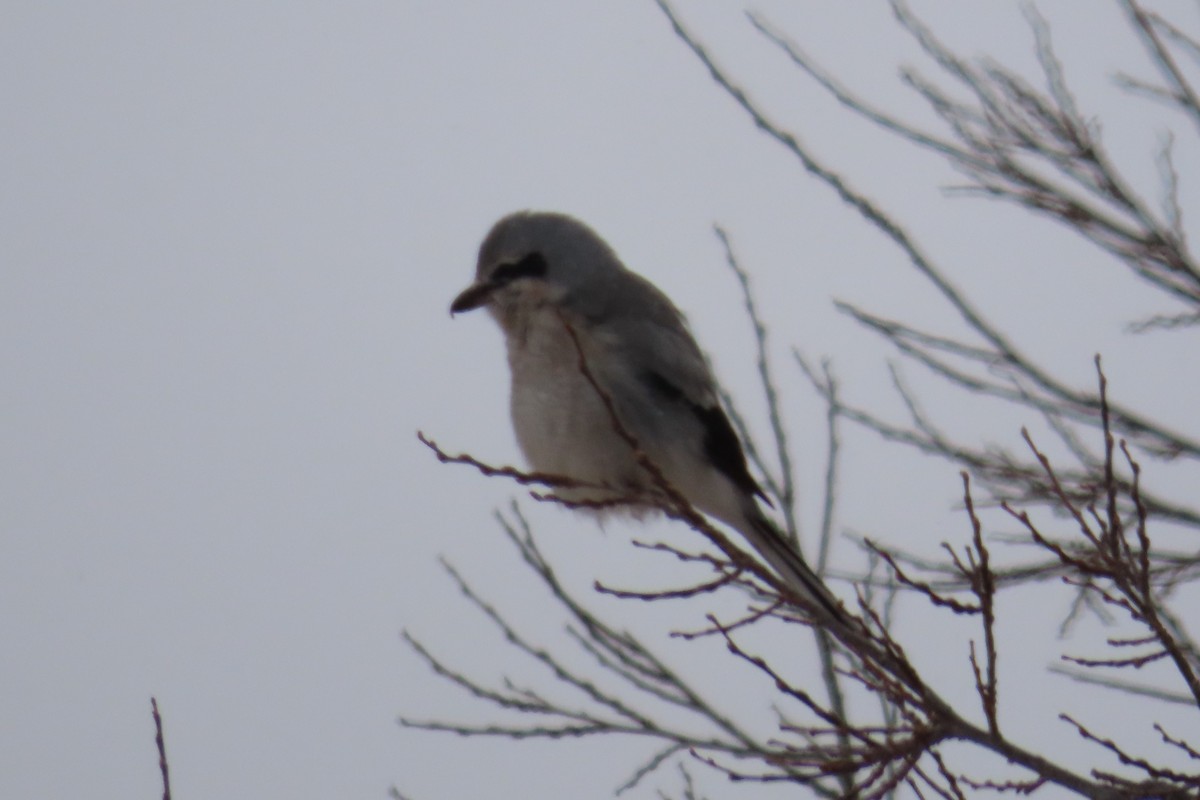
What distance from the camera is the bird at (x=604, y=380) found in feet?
12.0

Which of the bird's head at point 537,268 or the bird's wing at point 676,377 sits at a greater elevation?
the bird's head at point 537,268

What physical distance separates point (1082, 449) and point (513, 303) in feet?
5.57

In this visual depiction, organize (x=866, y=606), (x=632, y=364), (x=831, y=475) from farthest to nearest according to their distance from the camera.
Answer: (x=632, y=364), (x=831, y=475), (x=866, y=606)

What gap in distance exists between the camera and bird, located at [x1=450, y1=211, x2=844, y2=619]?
365cm

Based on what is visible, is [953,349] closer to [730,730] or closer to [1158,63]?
[1158,63]

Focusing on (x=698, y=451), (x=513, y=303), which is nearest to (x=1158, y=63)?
(x=698, y=451)

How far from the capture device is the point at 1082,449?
2.91 meters

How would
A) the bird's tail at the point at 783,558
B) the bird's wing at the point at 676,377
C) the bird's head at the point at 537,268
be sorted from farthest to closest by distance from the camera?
the bird's head at the point at 537,268 → the bird's wing at the point at 676,377 → the bird's tail at the point at 783,558

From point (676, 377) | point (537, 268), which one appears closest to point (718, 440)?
point (676, 377)

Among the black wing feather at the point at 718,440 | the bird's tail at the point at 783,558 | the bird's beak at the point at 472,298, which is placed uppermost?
the bird's beak at the point at 472,298

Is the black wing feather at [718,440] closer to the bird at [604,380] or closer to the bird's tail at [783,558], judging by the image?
the bird at [604,380]

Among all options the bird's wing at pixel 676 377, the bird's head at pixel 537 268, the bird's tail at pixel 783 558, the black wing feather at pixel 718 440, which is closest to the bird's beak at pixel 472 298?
the bird's head at pixel 537 268

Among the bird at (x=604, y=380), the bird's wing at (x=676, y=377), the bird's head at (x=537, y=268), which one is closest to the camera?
the bird at (x=604, y=380)

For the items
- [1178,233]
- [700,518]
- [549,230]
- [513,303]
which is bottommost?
[700,518]
